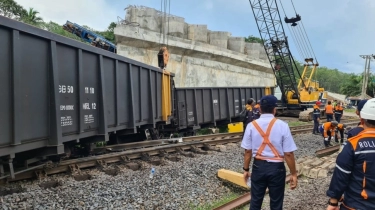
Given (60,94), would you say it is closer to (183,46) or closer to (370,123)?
(370,123)

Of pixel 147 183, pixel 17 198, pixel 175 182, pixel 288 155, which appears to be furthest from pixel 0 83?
pixel 288 155

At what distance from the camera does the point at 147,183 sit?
233 inches

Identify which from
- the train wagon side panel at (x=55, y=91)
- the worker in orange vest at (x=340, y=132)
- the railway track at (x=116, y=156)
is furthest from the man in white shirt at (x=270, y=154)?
the worker in orange vest at (x=340, y=132)

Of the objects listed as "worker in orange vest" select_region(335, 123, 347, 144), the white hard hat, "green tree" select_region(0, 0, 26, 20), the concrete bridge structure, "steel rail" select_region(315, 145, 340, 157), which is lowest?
Result: "steel rail" select_region(315, 145, 340, 157)

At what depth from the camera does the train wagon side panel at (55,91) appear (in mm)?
4582

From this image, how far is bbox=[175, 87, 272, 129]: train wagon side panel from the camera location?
44.6 ft

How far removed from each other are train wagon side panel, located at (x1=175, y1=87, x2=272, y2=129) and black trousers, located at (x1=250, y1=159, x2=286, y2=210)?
30.7 ft

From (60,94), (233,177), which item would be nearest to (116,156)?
(60,94)

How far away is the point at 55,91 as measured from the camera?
5422 millimetres

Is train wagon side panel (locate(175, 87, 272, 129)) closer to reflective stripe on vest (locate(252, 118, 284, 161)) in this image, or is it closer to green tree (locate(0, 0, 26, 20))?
reflective stripe on vest (locate(252, 118, 284, 161))

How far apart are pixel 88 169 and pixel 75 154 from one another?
154cm

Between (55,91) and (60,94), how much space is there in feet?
0.85

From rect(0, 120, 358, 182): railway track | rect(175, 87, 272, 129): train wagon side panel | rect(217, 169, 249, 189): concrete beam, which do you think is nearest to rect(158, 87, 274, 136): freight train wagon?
rect(175, 87, 272, 129): train wagon side panel

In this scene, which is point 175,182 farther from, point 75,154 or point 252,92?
point 252,92
